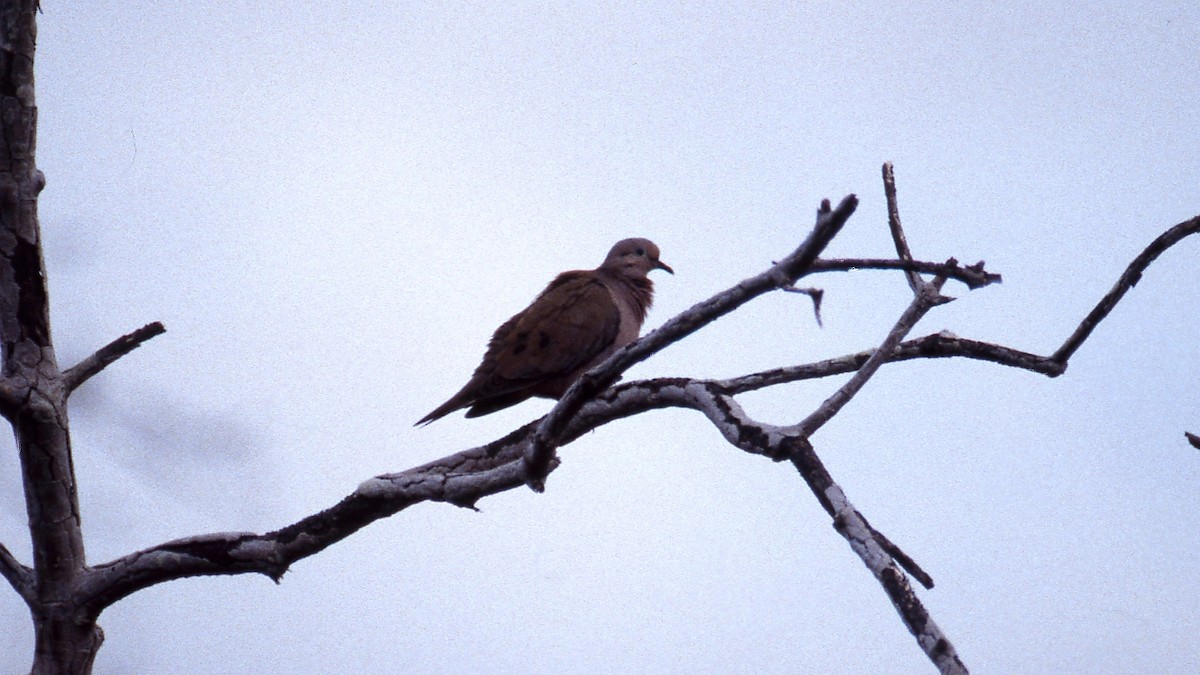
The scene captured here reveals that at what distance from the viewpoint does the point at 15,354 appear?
9.21 feet

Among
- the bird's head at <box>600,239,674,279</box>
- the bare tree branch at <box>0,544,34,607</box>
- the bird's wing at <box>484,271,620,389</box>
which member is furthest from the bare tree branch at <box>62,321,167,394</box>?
the bird's head at <box>600,239,674,279</box>

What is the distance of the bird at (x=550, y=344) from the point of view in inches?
171

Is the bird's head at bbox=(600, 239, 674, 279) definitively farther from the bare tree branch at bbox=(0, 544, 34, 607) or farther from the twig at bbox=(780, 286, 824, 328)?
the twig at bbox=(780, 286, 824, 328)

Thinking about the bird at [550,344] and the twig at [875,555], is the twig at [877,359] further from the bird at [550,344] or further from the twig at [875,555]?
the bird at [550,344]

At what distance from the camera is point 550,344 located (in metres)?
4.41

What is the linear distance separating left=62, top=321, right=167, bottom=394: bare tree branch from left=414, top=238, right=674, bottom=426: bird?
1332mm

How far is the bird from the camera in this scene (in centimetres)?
434

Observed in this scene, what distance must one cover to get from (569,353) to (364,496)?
6.37 ft

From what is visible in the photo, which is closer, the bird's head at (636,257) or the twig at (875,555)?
the twig at (875,555)

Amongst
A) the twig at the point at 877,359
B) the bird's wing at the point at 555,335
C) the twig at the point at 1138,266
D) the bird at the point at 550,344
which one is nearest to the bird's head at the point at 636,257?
the bird at the point at 550,344

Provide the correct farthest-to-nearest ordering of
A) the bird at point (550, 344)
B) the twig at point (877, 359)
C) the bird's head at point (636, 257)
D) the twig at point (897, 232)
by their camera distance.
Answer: the bird's head at point (636, 257) → the bird at point (550, 344) → the twig at point (897, 232) → the twig at point (877, 359)

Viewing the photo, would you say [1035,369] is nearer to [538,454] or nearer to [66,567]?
[538,454]

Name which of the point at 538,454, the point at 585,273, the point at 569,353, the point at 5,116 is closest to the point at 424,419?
the point at 569,353

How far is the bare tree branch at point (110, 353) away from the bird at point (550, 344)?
1332 millimetres
